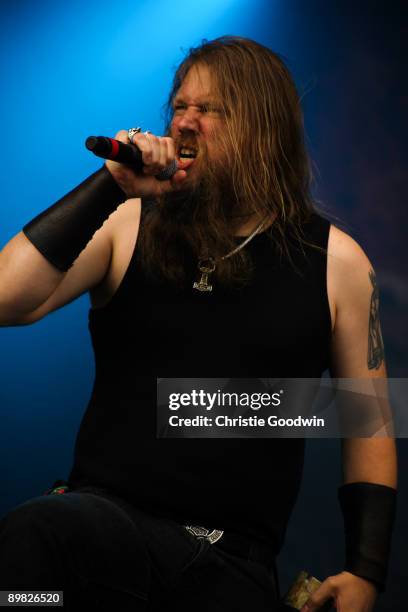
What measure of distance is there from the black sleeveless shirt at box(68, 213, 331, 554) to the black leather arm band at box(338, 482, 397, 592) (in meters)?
0.14

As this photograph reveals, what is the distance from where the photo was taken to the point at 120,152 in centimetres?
162

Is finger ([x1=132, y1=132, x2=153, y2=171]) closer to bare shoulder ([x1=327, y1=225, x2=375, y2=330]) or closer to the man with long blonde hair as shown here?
the man with long blonde hair

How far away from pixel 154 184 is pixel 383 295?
5.14ft

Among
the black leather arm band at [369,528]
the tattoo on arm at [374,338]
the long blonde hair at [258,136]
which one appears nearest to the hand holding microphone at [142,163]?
the long blonde hair at [258,136]

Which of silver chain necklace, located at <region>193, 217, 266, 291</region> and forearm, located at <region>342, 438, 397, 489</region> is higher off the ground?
silver chain necklace, located at <region>193, 217, 266, 291</region>

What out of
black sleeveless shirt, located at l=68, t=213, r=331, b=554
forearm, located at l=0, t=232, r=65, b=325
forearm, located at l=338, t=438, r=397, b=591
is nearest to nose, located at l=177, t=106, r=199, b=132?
black sleeveless shirt, located at l=68, t=213, r=331, b=554

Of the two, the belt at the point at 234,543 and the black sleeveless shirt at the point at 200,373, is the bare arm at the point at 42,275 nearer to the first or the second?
the black sleeveless shirt at the point at 200,373

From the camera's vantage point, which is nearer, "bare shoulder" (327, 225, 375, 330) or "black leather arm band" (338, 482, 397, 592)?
"black leather arm band" (338, 482, 397, 592)

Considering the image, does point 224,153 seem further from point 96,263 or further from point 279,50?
point 279,50

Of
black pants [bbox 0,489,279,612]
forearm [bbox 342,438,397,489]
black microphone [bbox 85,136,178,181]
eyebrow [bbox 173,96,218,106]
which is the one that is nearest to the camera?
black pants [bbox 0,489,279,612]

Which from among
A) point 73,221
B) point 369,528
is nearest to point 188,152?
point 73,221

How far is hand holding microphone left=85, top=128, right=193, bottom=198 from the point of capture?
5.36 feet

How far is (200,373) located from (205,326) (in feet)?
0.33

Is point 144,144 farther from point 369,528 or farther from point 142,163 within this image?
point 369,528
